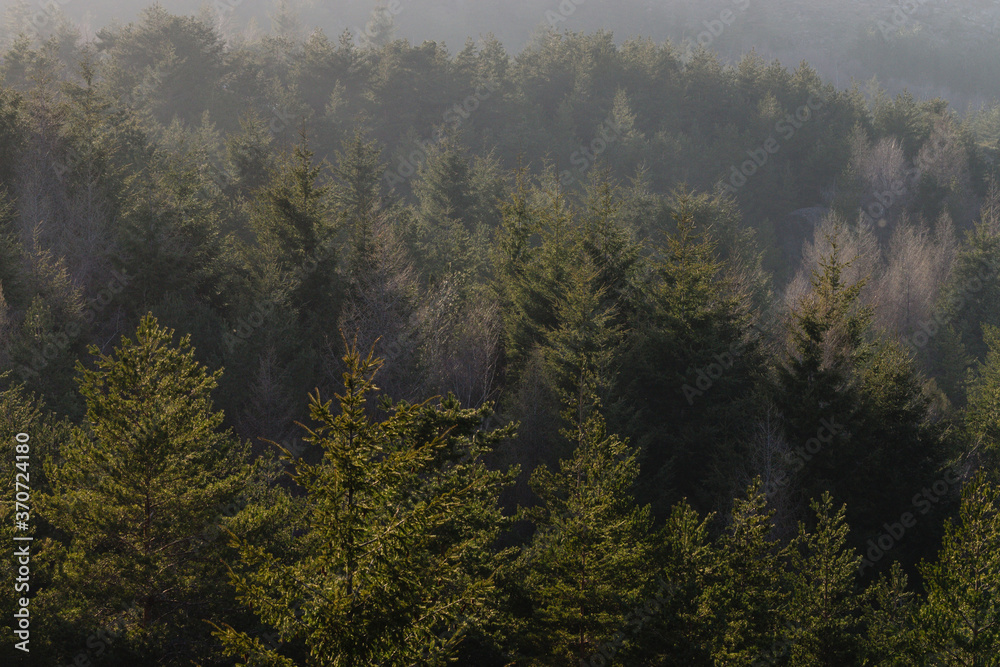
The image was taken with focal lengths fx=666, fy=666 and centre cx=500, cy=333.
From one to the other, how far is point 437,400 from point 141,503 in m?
12.9

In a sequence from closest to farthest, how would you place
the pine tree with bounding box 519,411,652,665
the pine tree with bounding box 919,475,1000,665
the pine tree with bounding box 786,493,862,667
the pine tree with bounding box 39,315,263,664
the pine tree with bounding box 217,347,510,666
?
1. the pine tree with bounding box 217,347,510,666
2. the pine tree with bounding box 919,475,1000,665
3. the pine tree with bounding box 39,315,263,664
4. the pine tree with bounding box 519,411,652,665
5. the pine tree with bounding box 786,493,862,667

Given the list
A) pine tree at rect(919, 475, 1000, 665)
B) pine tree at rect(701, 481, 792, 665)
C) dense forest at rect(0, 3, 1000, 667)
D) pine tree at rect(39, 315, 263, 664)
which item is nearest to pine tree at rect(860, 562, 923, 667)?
dense forest at rect(0, 3, 1000, 667)

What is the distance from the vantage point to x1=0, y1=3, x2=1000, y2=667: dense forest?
10102 millimetres

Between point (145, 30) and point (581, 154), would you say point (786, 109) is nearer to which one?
point (581, 154)

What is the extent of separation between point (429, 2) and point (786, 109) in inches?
3495

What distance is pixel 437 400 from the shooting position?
23031mm

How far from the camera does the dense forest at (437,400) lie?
1010cm

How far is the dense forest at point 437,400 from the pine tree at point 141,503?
0.22 feet

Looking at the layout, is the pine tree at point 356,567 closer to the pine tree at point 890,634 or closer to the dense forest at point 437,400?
the dense forest at point 437,400

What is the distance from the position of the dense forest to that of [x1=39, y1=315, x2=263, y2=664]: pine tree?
7 cm

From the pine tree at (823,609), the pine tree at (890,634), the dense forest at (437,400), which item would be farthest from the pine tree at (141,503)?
the pine tree at (890,634)

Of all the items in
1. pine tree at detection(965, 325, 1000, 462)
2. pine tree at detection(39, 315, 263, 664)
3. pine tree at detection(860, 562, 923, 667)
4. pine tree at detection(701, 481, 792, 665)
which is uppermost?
pine tree at detection(965, 325, 1000, 462)

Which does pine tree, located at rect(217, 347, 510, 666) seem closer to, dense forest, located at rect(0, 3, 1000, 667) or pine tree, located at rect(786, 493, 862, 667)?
dense forest, located at rect(0, 3, 1000, 667)

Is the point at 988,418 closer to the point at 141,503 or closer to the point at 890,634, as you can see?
the point at 890,634
